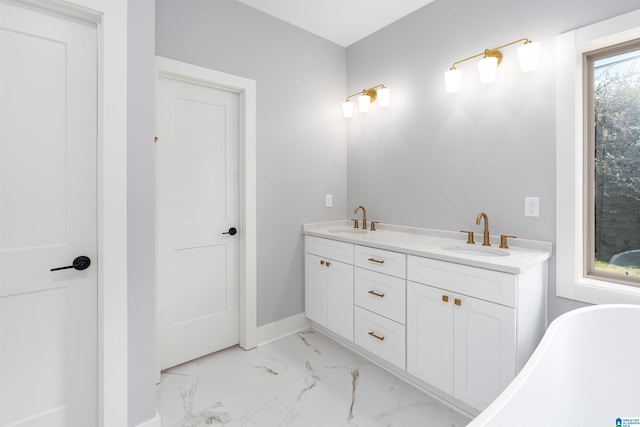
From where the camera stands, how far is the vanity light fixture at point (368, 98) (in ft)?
8.70

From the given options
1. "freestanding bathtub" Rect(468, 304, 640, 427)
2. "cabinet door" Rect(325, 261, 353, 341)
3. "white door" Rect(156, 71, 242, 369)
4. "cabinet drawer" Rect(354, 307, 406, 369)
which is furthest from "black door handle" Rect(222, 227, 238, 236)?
"freestanding bathtub" Rect(468, 304, 640, 427)

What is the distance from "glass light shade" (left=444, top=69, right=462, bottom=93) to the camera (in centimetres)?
214

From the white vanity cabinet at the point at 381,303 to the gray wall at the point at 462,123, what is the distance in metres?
0.62

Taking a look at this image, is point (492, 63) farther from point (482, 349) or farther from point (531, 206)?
point (482, 349)

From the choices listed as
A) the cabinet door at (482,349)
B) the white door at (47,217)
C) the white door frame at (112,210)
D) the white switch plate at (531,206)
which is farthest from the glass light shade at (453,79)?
the white door at (47,217)

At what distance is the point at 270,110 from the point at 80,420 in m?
2.26

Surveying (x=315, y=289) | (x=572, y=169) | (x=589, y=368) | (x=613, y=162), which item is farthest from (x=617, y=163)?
(x=315, y=289)

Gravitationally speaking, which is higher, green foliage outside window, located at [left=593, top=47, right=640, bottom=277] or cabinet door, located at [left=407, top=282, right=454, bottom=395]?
green foliage outside window, located at [left=593, top=47, right=640, bottom=277]

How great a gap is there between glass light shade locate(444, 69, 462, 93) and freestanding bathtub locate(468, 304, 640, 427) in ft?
5.00

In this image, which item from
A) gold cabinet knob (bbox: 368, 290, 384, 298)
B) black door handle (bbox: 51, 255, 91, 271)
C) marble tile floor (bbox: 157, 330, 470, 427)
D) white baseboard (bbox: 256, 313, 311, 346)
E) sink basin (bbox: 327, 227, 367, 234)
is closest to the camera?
black door handle (bbox: 51, 255, 91, 271)

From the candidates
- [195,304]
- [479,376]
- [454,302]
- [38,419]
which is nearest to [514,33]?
[454,302]

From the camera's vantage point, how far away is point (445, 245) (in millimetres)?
2104

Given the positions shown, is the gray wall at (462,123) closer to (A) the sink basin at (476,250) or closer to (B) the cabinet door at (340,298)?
(A) the sink basin at (476,250)

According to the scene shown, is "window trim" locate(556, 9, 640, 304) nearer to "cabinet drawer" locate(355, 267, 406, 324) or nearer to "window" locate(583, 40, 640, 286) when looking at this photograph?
"window" locate(583, 40, 640, 286)
